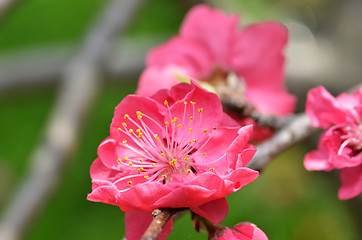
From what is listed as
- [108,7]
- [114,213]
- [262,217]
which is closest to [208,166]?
[108,7]

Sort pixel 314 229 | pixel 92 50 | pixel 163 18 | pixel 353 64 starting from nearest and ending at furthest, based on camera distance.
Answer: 1. pixel 92 50
2. pixel 353 64
3. pixel 314 229
4. pixel 163 18

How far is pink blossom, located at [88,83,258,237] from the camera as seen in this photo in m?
0.62

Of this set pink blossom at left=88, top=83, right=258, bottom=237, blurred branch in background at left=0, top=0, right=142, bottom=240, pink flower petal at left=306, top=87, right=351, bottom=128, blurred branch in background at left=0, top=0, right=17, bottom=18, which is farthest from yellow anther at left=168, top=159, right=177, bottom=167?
blurred branch in background at left=0, top=0, right=17, bottom=18

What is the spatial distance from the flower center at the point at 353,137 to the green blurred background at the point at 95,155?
1110 millimetres

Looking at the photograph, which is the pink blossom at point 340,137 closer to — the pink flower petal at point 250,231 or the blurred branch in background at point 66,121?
the pink flower petal at point 250,231

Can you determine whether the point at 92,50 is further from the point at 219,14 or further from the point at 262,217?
the point at 262,217

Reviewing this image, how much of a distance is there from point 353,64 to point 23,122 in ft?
8.62

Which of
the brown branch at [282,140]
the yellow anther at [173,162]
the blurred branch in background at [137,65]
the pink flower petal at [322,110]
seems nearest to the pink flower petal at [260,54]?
the brown branch at [282,140]

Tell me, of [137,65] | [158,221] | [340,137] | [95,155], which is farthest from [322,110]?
[95,155]

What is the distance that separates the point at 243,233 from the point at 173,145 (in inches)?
7.0

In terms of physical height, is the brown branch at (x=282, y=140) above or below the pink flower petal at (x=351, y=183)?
above

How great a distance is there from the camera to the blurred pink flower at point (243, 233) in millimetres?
614

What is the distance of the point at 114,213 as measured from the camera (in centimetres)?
316

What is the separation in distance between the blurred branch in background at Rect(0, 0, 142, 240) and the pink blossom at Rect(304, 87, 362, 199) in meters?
0.90
